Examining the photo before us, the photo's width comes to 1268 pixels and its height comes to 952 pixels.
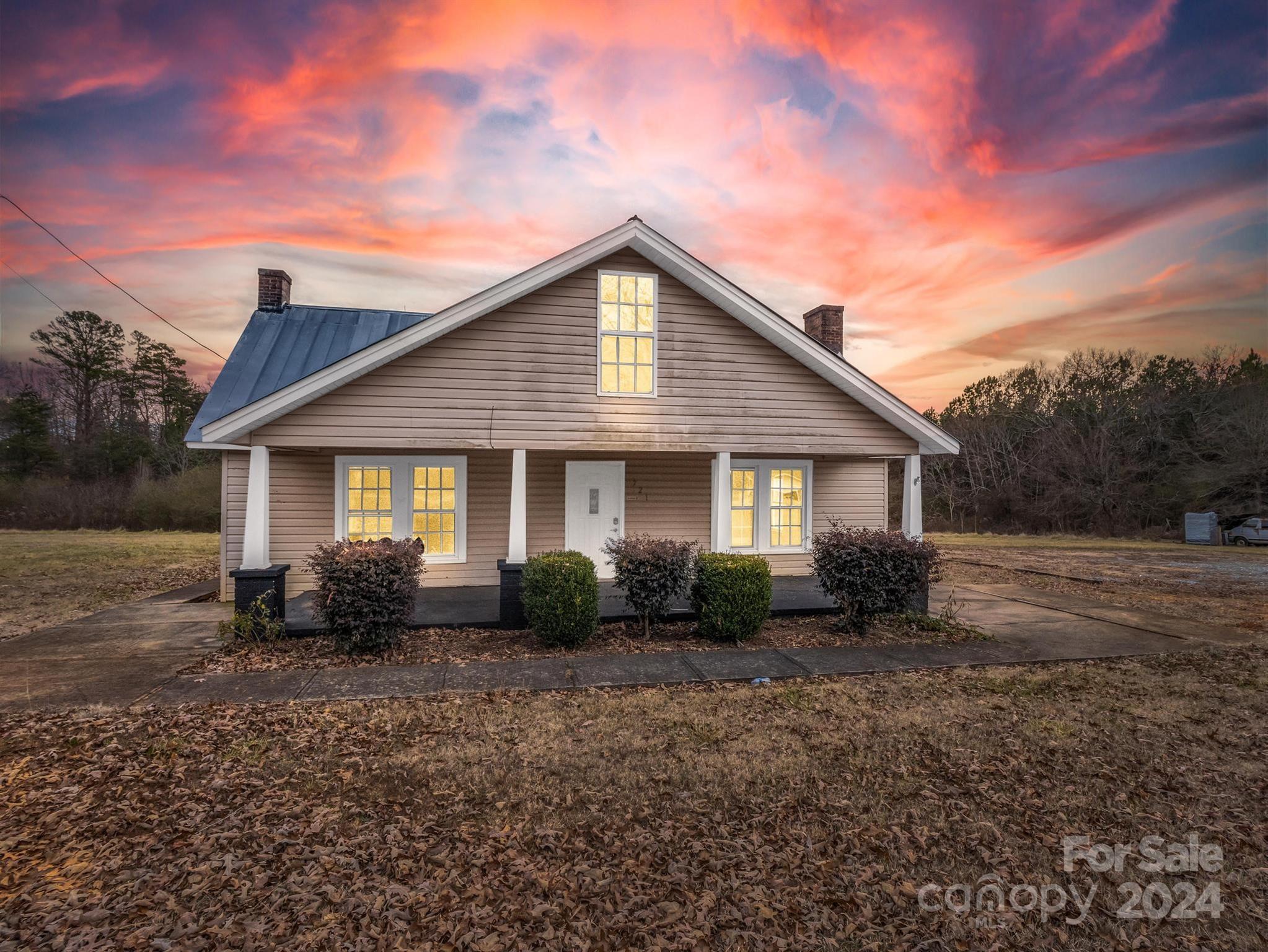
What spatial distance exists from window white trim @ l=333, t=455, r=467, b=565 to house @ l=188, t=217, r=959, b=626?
25 millimetres

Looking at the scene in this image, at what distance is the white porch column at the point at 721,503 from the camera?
9133mm

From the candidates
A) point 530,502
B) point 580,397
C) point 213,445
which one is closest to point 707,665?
point 580,397

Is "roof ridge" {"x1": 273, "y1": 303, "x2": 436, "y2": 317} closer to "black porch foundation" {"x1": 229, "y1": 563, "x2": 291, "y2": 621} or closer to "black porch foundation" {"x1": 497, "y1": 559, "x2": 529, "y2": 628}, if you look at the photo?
"black porch foundation" {"x1": 229, "y1": 563, "x2": 291, "y2": 621}

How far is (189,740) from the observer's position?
450cm

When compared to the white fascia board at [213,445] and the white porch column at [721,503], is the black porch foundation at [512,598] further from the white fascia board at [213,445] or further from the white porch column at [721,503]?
the white fascia board at [213,445]

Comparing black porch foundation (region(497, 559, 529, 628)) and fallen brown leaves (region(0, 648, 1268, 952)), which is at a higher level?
black porch foundation (region(497, 559, 529, 628))

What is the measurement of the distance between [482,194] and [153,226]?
8.24 meters

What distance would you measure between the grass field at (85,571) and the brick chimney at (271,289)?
631 cm

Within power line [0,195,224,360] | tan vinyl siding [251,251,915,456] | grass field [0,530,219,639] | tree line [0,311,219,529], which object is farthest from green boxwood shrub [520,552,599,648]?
tree line [0,311,219,529]

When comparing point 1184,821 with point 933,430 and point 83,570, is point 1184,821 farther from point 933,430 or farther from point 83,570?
point 83,570

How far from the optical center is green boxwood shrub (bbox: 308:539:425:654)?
263 inches

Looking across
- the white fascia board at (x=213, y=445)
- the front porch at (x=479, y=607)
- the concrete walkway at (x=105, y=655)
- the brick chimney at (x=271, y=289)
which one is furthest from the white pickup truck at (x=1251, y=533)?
the brick chimney at (x=271, y=289)

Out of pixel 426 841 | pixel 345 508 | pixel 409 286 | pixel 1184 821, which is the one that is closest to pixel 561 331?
pixel 345 508

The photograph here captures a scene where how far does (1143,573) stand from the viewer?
1491 centimetres
